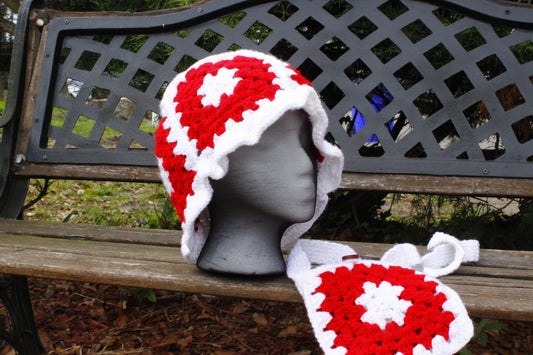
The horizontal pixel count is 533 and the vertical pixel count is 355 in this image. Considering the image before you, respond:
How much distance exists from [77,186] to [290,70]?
13.4 ft

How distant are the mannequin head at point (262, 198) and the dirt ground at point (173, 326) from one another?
1021 millimetres

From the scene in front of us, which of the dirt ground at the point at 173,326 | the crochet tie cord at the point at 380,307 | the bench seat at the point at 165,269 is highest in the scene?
the crochet tie cord at the point at 380,307

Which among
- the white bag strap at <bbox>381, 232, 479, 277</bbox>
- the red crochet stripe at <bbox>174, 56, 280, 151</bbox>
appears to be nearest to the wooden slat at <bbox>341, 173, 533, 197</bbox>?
the white bag strap at <bbox>381, 232, 479, 277</bbox>

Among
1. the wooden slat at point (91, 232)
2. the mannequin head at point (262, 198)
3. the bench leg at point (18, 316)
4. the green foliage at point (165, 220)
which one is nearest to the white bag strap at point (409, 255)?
the mannequin head at point (262, 198)

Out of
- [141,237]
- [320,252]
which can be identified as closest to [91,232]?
[141,237]

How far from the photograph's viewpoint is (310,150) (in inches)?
58.7

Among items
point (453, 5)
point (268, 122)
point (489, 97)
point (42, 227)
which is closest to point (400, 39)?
point (453, 5)

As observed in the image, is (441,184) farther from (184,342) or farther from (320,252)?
(184,342)

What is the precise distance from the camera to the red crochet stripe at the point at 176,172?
1.36 m

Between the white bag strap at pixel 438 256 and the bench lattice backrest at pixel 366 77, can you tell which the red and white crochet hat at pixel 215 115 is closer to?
the white bag strap at pixel 438 256

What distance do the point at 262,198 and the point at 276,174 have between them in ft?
0.26

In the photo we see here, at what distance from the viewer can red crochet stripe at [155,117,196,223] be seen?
136 centimetres

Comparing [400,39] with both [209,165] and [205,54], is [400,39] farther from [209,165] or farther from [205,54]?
[209,165]

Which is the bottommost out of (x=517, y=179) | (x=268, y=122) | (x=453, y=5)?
(x=517, y=179)
